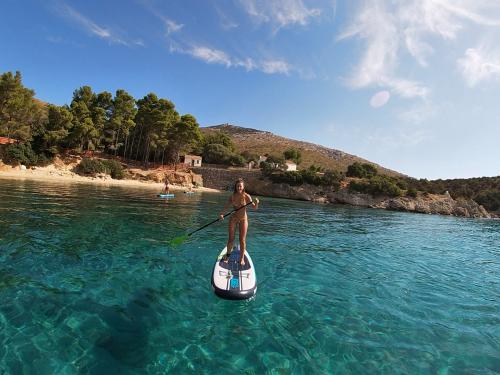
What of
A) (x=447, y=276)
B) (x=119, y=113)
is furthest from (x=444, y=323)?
(x=119, y=113)

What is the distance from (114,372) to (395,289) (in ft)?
31.0

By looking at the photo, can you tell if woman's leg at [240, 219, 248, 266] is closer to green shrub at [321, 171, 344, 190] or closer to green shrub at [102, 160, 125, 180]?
green shrub at [102, 160, 125, 180]

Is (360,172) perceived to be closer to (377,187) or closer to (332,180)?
(332,180)

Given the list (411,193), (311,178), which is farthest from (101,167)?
(411,193)

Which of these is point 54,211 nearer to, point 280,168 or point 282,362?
point 282,362

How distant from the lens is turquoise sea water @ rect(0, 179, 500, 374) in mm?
5973

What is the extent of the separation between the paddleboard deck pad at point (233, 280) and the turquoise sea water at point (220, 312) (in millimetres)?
395

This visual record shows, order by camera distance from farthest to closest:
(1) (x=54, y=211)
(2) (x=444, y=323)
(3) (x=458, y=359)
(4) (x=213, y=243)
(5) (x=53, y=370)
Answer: (1) (x=54, y=211) → (4) (x=213, y=243) → (2) (x=444, y=323) → (3) (x=458, y=359) → (5) (x=53, y=370)

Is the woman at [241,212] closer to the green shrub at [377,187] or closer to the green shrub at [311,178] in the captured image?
the green shrub at [377,187]

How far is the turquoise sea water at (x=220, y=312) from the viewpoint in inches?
235

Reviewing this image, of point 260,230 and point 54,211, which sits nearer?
point 54,211

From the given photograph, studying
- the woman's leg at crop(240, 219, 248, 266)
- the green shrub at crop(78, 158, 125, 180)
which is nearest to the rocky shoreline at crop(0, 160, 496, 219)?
the green shrub at crop(78, 158, 125, 180)

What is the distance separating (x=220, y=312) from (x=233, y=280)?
1036 millimetres

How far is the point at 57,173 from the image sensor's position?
52531mm
